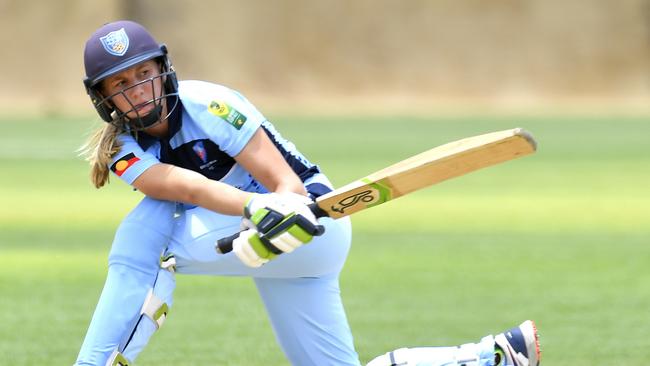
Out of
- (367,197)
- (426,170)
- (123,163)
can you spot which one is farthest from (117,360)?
(426,170)

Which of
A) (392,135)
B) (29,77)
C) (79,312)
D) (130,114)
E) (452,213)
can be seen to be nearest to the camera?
(130,114)

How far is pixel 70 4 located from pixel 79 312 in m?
44.8

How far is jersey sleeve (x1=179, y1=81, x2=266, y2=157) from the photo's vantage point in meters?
5.13

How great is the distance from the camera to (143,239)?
4984 mm

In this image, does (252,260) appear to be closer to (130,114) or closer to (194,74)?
(130,114)

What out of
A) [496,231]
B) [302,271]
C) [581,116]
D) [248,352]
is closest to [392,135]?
[581,116]

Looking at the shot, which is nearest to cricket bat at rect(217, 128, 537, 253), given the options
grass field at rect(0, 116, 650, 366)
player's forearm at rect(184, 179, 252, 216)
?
player's forearm at rect(184, 179, 252, 216)

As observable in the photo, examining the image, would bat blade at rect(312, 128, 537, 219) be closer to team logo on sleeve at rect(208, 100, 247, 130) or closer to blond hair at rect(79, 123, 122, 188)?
team logo on sleeve at rect(208, 100, 247, 130)

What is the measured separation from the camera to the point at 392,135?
2873 centimetres

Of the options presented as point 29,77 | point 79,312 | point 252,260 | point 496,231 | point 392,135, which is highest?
point 29,77

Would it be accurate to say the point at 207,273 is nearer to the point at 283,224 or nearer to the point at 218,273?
the point at 218,273

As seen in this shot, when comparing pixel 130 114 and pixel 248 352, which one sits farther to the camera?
pixel 248 352

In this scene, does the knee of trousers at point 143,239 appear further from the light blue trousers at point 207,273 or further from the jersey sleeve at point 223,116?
the jersey sleeve at point 223,116

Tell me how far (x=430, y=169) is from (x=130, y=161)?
4.19 feet
